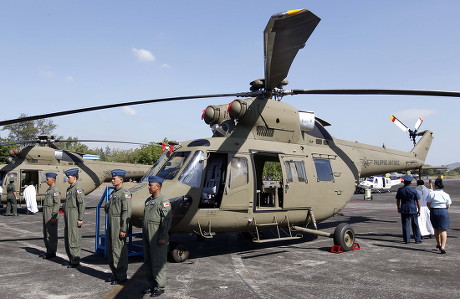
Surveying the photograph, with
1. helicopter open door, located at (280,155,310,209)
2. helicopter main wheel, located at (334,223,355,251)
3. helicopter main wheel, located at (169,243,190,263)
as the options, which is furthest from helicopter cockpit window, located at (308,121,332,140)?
helicopter main wheel, located at (169,243,190,263)

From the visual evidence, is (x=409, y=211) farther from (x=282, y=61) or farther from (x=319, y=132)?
(x=282, y=61)

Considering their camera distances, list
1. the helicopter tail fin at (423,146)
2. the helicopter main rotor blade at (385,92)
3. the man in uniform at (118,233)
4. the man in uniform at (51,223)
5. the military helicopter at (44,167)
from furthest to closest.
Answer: the military helicopter at (44,167)
the helicopter tail fin at (423,146)
the man in uniform at (51,223)
the helicopter main rotor blade at (385,92)
the man in uniform at (118,233)

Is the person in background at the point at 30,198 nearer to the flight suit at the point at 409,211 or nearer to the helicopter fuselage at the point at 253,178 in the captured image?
the helicopter fuselage at the point at 253,178

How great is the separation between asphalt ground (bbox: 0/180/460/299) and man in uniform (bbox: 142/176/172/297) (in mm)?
234

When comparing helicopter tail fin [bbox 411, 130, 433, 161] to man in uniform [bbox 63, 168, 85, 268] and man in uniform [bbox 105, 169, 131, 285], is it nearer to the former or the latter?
man in uniform [bbox 105, 169, 131, 285]

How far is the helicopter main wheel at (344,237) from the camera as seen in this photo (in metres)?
8.51

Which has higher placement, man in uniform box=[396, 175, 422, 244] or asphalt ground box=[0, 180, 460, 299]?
man in uniform box=[396, 175, 422, 244]

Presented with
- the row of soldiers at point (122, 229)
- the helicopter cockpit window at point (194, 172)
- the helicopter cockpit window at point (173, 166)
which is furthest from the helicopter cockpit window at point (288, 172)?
the row of soldiers at point (122, 229)

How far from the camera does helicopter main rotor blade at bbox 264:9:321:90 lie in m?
4.64

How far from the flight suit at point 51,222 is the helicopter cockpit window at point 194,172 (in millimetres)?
2891

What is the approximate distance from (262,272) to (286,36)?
409cm

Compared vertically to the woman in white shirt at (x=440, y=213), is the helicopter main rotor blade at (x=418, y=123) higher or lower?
higher

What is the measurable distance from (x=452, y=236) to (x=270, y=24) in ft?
30.1

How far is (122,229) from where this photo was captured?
19.7 ft
